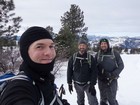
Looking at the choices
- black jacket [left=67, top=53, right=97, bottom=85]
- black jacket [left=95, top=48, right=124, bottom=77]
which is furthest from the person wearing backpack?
black jacket [left=95, top=48, right=124, bottom=77]

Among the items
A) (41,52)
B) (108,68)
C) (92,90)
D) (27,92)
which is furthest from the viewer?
(108,68)

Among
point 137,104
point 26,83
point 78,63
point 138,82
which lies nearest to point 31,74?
point 26,83

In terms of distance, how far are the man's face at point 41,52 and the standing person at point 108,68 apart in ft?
17.7

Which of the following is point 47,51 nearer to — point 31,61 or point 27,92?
point 31,61

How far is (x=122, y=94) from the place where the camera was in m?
10.5

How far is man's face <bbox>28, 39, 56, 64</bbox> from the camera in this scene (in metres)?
1.78

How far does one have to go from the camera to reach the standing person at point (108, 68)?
7.16 m

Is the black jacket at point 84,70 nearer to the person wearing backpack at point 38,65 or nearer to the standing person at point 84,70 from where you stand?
the standing person at point 84,70

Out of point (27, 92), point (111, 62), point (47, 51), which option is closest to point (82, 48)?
point (111, 62)

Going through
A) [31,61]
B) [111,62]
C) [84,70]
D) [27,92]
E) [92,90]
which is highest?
[31,61]

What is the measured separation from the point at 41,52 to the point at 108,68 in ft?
18.3

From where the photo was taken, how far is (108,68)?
23.8ft

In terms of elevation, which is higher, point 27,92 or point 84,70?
point 27,92

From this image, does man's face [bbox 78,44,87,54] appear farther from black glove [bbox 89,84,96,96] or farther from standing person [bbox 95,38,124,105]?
black glove [bbox 89,84,96,96]
